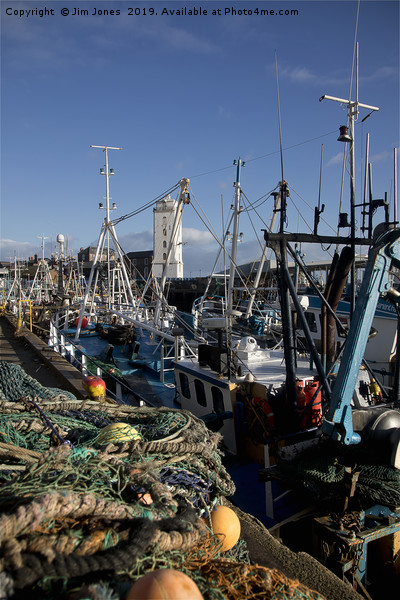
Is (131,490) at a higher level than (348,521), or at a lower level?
higher

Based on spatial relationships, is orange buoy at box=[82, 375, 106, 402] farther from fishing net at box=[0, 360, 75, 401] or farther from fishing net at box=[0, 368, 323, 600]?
fishing net at box=[0, 368, 323, 600]

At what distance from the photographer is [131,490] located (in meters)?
2.51

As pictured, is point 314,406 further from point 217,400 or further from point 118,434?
point 118,434

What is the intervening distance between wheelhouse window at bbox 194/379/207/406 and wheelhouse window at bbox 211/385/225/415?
0.35 m

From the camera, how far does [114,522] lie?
2105 millimetres

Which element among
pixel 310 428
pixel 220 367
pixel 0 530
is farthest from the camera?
pixel 220 367

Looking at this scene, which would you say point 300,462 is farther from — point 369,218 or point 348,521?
point 369,218

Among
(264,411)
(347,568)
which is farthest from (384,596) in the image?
(264,411)

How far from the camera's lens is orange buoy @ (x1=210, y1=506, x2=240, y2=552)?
283 centimetres

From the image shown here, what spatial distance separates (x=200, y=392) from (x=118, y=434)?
4.57 meters

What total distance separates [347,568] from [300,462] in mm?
1214

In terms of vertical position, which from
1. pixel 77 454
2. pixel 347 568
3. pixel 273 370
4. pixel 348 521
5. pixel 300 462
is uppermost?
pixel 77 454

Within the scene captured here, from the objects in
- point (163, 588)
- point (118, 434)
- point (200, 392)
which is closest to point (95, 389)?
point (200, 392)

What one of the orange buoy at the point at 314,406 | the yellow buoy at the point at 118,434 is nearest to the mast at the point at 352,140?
the orange buoy at the point at 314,406
